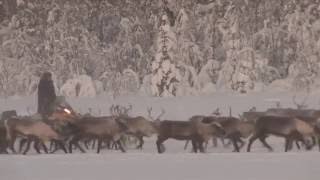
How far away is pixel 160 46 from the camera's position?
1136 inches

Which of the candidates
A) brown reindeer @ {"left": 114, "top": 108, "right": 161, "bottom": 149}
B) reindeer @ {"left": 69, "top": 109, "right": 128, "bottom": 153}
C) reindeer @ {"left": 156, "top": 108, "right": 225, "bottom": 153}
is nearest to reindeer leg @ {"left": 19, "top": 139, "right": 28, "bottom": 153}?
reindeer @ {"left": 69, "top": 109, "right": 128, "bottom": 153}

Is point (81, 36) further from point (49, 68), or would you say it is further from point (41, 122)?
point (41, 122)

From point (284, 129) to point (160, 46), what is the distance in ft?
40.4

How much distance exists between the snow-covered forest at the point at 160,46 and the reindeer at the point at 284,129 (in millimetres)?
11514

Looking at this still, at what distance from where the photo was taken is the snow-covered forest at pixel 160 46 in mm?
30344

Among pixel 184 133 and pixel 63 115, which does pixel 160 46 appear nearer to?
pixel 63 115

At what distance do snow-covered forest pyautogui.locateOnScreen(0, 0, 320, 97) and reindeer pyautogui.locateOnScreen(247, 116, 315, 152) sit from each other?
37.8 ft

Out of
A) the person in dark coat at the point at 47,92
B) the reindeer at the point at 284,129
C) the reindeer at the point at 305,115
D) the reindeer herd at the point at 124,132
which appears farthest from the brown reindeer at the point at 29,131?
the reindeer at the point at 305,115

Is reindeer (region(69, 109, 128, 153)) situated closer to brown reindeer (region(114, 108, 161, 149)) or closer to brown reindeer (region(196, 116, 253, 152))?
brown reindeer (region(114, 108, 161, 149))

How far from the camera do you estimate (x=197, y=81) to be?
102 feet

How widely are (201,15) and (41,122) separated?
67.7ft

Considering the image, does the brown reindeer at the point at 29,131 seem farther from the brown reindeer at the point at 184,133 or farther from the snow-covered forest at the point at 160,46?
the snow-covered forest at the point at 160,46

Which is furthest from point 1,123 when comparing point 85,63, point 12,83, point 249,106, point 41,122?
point 85,63

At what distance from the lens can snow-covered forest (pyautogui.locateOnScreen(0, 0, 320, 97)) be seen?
99.6ft
